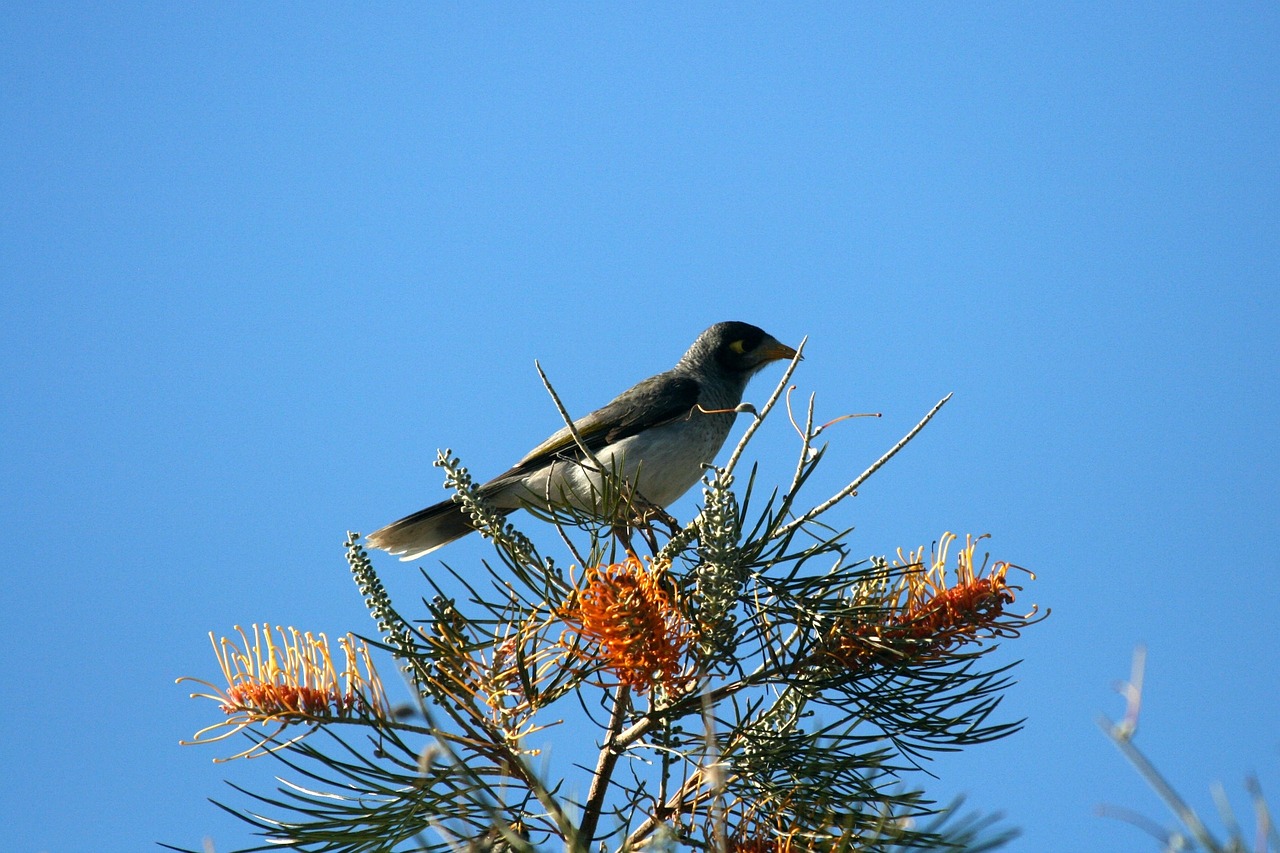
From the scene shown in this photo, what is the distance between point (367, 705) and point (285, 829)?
0.35m

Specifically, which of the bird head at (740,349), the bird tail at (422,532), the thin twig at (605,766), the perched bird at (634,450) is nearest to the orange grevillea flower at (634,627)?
the thin twig at (605,766)

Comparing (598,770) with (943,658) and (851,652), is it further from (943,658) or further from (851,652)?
(943,658)

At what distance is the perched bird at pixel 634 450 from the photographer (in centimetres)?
652

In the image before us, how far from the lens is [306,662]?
2809 mm

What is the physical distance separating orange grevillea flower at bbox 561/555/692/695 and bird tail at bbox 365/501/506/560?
12.4 feet

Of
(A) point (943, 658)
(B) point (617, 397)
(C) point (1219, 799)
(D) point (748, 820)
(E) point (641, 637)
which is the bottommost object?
(C) point (1219, 799)

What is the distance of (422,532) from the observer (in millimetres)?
6688

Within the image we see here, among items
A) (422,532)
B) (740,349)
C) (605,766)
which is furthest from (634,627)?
(740,349)

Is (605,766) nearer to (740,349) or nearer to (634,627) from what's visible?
(634,627)

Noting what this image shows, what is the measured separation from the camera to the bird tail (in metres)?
6.61

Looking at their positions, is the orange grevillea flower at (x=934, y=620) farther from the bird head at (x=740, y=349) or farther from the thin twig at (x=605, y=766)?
the bird head at (x=740, y=349)

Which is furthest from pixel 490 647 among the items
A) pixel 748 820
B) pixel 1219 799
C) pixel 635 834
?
pixel 1219 799

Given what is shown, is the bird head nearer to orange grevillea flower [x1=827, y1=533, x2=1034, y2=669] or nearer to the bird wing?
the bird wing

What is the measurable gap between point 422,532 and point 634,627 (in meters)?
4.07
